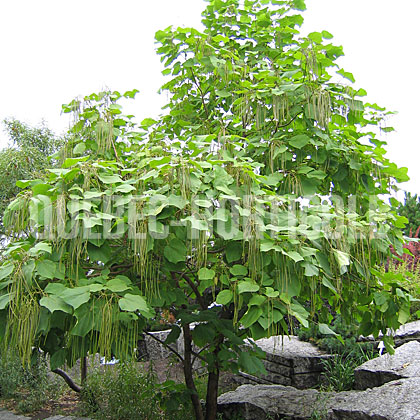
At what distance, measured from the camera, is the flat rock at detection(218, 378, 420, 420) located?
127 inches

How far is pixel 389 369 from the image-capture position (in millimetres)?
4094

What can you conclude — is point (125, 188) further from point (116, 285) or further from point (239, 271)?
point (239, 271)

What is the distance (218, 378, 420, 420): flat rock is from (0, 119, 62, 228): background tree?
3.35 m

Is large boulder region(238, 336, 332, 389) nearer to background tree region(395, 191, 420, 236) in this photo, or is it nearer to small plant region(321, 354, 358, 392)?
small plant region(321, 354, 358, 392)

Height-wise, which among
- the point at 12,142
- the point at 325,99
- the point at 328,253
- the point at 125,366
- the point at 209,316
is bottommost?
the point at 125,366

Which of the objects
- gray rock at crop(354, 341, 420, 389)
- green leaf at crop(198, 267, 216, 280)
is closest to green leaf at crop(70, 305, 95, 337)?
green leaf at crop(198, 267, 216, 280)

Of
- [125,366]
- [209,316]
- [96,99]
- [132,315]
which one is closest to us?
[132,315]

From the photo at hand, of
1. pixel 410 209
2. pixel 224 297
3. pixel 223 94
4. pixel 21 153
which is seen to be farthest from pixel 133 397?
pixel 410 209

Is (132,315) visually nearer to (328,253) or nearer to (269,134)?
(328,253)

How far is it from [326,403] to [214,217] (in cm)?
237

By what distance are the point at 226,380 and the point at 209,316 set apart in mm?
3410

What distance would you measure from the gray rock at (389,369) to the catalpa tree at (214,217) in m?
1.05

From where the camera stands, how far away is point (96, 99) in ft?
9.99

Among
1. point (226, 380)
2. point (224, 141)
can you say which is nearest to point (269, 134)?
point (224, 141)
